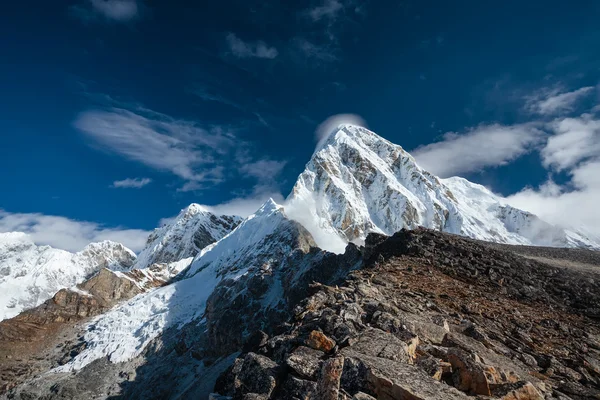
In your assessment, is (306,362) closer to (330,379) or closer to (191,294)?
(330,379)

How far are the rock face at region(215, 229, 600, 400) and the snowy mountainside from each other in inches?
3302

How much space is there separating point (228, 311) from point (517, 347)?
8970 cm

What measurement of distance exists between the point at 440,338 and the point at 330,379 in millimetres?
6113

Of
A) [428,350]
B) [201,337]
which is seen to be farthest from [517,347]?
[201,337]

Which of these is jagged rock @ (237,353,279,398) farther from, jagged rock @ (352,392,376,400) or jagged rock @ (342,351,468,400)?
jagged rock @ (352,392,376,400)

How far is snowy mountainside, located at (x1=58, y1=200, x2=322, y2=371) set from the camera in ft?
378

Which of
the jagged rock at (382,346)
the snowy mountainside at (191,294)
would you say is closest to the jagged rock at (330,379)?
the jagged rock at (382,346)

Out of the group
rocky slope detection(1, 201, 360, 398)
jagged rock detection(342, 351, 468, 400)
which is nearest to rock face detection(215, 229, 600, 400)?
jagged rock detection(342, 351, 468, 400)

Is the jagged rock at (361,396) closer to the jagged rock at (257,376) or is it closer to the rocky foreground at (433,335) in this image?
the rocky foreground at (433,335)

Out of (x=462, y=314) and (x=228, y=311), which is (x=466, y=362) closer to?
(x=462, y=314)

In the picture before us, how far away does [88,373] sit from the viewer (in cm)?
10325

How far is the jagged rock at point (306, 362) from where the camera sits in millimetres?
8547

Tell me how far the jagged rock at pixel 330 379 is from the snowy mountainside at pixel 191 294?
97.4 m

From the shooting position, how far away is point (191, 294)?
14750 cm
